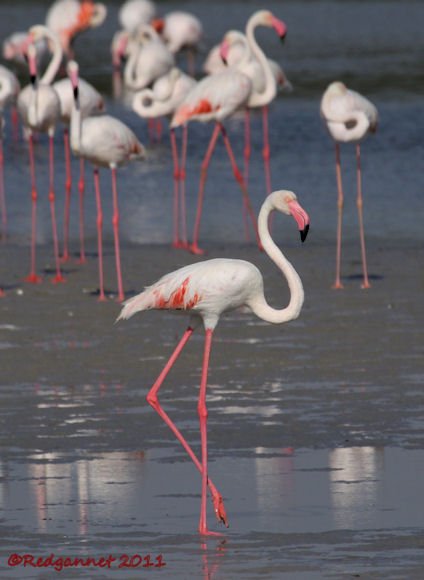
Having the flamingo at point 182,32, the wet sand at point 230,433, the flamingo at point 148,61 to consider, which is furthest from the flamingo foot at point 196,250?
the flamingo at point 182,32

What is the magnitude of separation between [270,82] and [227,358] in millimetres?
5123

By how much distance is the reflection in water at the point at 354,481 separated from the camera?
253 inches

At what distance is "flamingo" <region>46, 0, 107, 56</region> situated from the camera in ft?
95.9

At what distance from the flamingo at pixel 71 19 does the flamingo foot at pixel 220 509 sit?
75.5ft

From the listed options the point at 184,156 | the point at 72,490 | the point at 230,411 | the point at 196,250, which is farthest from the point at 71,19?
the point at 72,490

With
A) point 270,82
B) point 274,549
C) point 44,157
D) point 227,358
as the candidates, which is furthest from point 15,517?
point 44,157

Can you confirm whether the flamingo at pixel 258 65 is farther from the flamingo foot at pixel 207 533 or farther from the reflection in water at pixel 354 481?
the flamingo foot at pixel 207 533

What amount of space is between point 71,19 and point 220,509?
2400 centimetres

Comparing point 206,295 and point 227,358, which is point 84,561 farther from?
point 227,358

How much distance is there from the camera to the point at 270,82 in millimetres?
14117

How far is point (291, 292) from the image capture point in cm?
715

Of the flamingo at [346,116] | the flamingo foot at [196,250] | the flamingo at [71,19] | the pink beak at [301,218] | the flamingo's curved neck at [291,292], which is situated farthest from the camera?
the flamingo at [71,19]

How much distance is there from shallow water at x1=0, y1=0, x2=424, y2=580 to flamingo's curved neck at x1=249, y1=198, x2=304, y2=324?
652 mm

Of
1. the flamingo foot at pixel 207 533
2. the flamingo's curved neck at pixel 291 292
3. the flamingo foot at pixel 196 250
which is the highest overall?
the flamingo's curved neck at pixel 291 292
